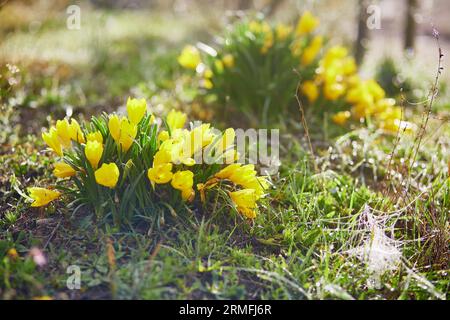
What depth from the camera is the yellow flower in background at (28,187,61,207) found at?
231 cm

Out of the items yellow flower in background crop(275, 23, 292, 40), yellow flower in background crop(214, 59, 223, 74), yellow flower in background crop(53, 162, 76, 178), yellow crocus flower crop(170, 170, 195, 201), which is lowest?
yellow crocus flower crop(170, 170, 195, 201)

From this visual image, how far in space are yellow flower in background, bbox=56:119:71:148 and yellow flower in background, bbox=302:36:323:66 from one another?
6.69ft

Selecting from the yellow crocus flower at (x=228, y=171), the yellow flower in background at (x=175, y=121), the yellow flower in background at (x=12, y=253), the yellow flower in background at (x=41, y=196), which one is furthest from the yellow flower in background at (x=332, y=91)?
the yellow flower in background at (x=12, y=253)

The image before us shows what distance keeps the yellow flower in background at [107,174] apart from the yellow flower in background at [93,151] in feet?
0.30

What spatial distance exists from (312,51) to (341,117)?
54cm

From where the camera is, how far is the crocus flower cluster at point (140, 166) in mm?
2270

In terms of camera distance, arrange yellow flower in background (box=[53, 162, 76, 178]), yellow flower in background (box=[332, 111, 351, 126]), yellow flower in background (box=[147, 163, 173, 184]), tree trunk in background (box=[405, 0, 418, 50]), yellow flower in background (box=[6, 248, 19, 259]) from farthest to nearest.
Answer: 1. tree trunk in background (box=[405, 0, 418, 50])
2. yellow flower in background (box=[332, 111, 351, 126])
3. yellow flower in background (box=[53, 162, 76, 178])
4. yellow flower in background (box=[147, 163, 173, 184])
5. yellow flower in background (box=[6, 248, 19, 259])

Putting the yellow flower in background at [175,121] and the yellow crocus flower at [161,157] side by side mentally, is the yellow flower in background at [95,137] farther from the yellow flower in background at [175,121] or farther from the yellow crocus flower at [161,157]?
the yellow flower in background at [175,121]

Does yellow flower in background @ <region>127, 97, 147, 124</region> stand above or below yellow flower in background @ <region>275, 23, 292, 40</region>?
below

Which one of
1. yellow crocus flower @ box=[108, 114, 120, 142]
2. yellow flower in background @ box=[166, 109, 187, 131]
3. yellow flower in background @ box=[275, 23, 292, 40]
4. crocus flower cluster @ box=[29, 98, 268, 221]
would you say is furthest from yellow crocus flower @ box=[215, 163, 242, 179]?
yellow flower in background @ box=[275, 23, 292, 40]

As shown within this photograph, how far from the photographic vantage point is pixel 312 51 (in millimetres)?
3801

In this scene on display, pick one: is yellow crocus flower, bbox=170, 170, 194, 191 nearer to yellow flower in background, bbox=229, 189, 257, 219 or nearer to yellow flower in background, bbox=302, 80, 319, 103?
yellow flower in background, bbox=229, 189, 257, 219

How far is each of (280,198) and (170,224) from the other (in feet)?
2.05
